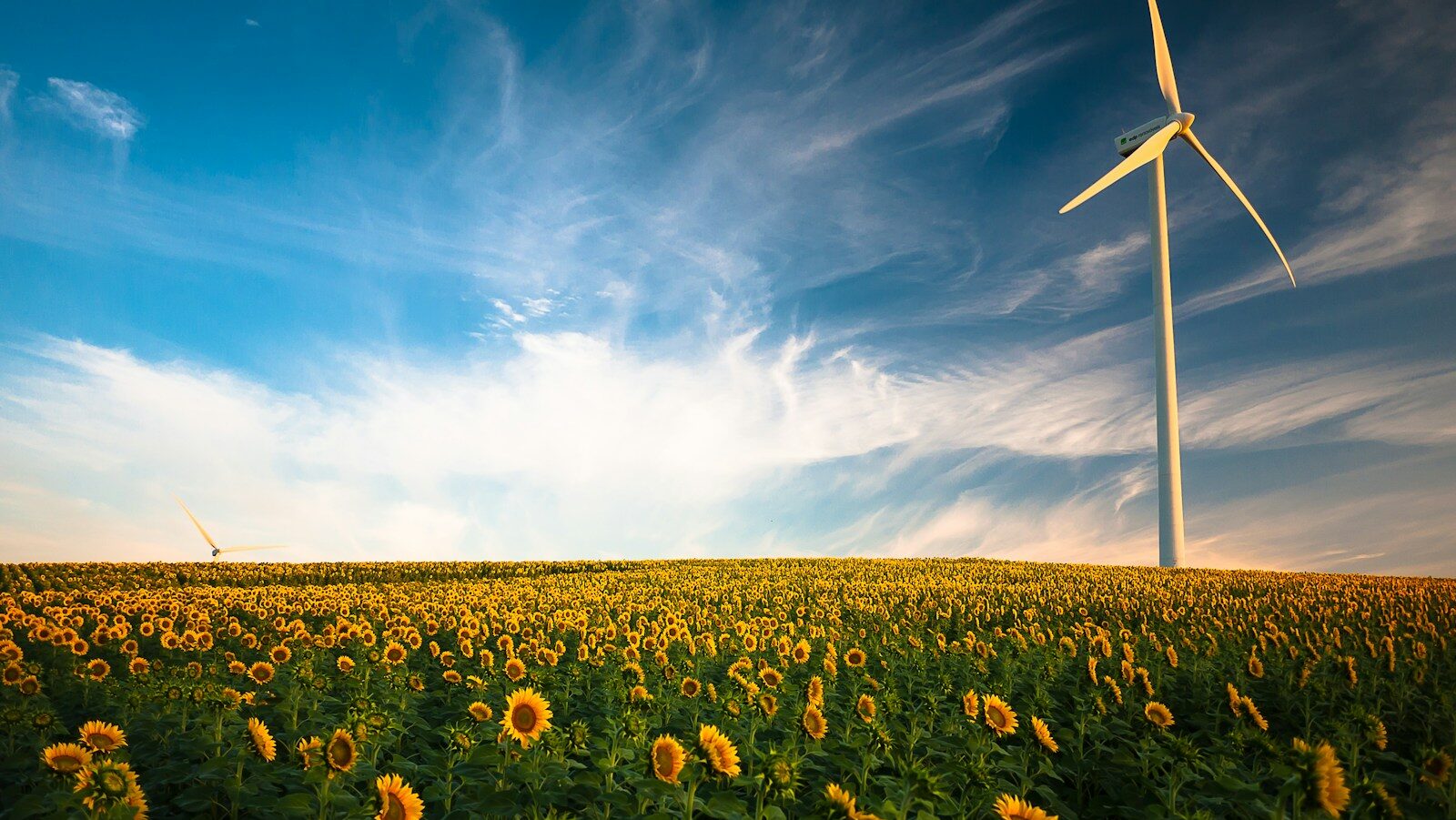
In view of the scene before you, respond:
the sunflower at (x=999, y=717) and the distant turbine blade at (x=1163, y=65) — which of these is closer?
the sunflower at (x=999, y=717)

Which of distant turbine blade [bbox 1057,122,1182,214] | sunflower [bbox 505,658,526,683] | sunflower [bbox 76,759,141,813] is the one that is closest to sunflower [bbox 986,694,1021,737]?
sunflower [bbox 505,658,526,683]

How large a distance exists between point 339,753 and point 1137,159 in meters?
48.0

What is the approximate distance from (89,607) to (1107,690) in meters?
20.1

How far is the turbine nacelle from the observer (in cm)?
4506

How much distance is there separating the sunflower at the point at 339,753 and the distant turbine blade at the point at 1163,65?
54561 mm

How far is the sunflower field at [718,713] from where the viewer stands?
543cm

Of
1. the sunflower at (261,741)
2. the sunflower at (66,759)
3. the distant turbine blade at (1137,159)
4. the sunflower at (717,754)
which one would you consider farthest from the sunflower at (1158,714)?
the distant turbine blade at (1137,159)

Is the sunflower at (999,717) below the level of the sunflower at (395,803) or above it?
above

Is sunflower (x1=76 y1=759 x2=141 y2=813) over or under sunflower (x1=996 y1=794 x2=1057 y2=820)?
under

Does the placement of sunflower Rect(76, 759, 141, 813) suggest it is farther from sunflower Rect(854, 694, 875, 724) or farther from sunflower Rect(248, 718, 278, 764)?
sunflower Rect(854, 694, 875, 724)

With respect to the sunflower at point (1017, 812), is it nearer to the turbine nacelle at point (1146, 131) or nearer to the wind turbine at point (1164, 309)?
the wind turbine at point (1164, 309)

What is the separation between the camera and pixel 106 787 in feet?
14.3

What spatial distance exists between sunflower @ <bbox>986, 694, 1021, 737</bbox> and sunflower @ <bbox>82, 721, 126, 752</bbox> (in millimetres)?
7104

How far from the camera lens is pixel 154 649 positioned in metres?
13.1
